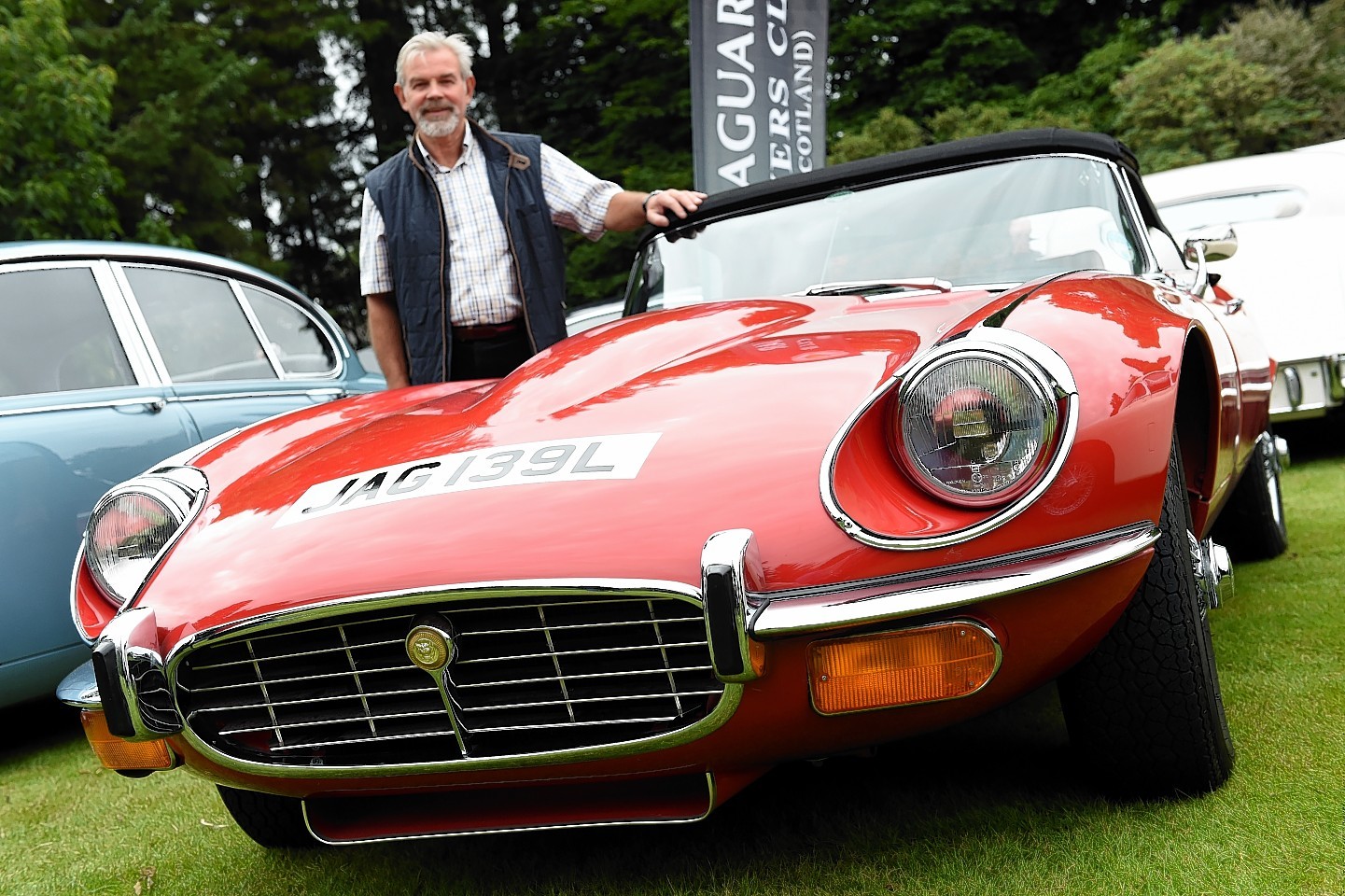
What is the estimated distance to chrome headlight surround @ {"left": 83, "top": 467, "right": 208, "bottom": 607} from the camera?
2.02 metres

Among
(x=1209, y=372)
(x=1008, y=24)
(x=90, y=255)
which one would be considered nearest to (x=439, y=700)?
(x=1209, y=372)

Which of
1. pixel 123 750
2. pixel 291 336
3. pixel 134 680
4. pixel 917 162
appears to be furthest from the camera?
pixel 291 336

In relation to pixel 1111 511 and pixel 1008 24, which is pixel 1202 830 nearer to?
pixel 1111 511

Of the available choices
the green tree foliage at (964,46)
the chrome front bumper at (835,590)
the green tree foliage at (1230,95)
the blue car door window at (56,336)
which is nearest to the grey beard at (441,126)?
the blue car door window at (56,336)

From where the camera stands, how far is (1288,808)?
6.08 ft

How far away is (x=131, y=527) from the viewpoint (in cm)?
205

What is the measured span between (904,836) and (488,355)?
2268 mm

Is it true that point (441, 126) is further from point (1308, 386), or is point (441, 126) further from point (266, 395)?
point (1308, 386)

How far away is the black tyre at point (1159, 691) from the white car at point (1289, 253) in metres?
3.77

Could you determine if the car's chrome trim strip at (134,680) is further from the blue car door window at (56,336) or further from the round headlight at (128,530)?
the blue car door window at (56,336)

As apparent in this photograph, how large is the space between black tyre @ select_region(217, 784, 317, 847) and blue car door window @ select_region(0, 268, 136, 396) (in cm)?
164

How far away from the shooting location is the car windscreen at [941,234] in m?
2.62

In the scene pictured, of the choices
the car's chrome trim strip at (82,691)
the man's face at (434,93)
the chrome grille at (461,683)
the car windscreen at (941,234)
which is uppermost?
the man's face at (434,93)

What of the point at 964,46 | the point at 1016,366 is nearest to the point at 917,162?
the point at 1016,366
